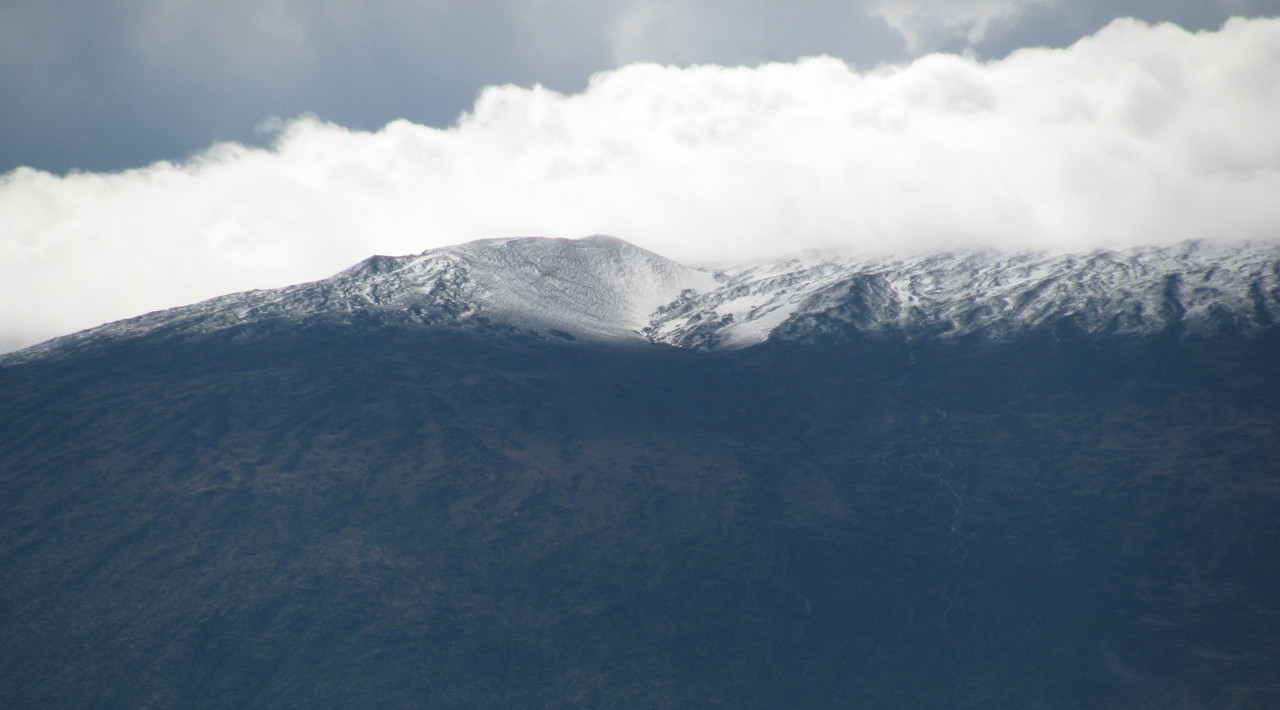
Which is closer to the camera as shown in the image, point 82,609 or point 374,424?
point 82,609

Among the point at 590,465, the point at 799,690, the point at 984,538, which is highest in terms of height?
the point at 590,465

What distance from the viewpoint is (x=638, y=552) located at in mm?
166125

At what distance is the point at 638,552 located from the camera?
166m

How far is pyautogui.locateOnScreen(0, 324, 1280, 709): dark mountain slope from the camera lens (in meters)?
142

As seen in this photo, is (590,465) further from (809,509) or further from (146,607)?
(146,607)

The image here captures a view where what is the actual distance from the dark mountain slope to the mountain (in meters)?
0.45

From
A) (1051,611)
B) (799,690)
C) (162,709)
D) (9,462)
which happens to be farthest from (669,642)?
(9,462)

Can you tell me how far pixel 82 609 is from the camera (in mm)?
149875

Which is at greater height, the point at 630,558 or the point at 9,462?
the point at 9,462

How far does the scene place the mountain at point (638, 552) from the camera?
142250 mm

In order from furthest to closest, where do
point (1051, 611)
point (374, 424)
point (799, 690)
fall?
1. point (374, 424)
2. point (1051, 611)
3. point (799, 690)

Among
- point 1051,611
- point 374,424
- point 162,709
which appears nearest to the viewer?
point 162,709

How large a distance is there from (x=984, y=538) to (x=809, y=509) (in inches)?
994

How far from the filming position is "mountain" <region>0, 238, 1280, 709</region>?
142 m
